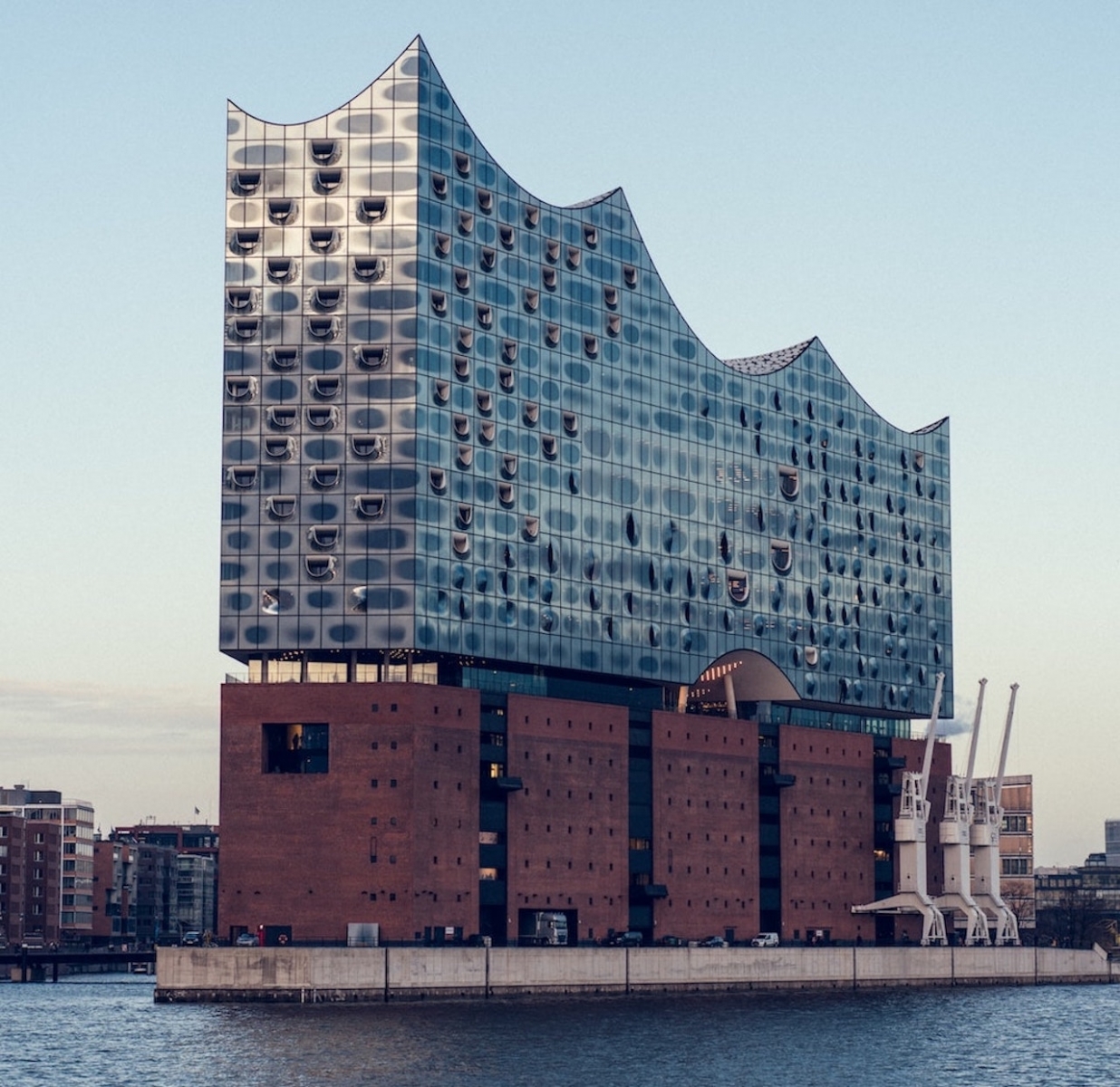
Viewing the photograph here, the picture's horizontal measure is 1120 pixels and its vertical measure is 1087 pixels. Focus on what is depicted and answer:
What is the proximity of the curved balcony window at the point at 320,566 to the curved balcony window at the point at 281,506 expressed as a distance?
3.21 metres

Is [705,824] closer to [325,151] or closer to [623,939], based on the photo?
[623,939]

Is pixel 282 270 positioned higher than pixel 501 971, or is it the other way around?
pixel 282 270

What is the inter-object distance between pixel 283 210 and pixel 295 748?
36.8 meters

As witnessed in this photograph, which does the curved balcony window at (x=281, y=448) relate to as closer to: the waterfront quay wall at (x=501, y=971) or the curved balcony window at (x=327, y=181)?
the curved balcony window at (x=327, y=181)

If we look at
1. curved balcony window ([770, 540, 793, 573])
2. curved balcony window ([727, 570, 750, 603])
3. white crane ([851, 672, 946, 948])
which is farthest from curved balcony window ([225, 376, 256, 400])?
white crane ([851, 672, 946, 948])

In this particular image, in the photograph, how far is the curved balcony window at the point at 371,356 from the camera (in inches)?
5994

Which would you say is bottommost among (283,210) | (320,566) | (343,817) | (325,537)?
(343,817)

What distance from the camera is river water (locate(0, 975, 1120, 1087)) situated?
4072 inches

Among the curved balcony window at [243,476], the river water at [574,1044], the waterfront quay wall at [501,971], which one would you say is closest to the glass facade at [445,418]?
the curved balcony window at [243,476]

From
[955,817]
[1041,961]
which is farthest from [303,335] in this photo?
[1041,961]

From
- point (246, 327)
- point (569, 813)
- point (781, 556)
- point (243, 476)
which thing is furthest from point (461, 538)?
point (781, 556)

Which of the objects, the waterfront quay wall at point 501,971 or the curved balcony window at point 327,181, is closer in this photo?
the waterfront quay wall at point 501,971

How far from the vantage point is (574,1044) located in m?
→ 117

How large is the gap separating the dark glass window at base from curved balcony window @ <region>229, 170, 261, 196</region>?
36.9 m
